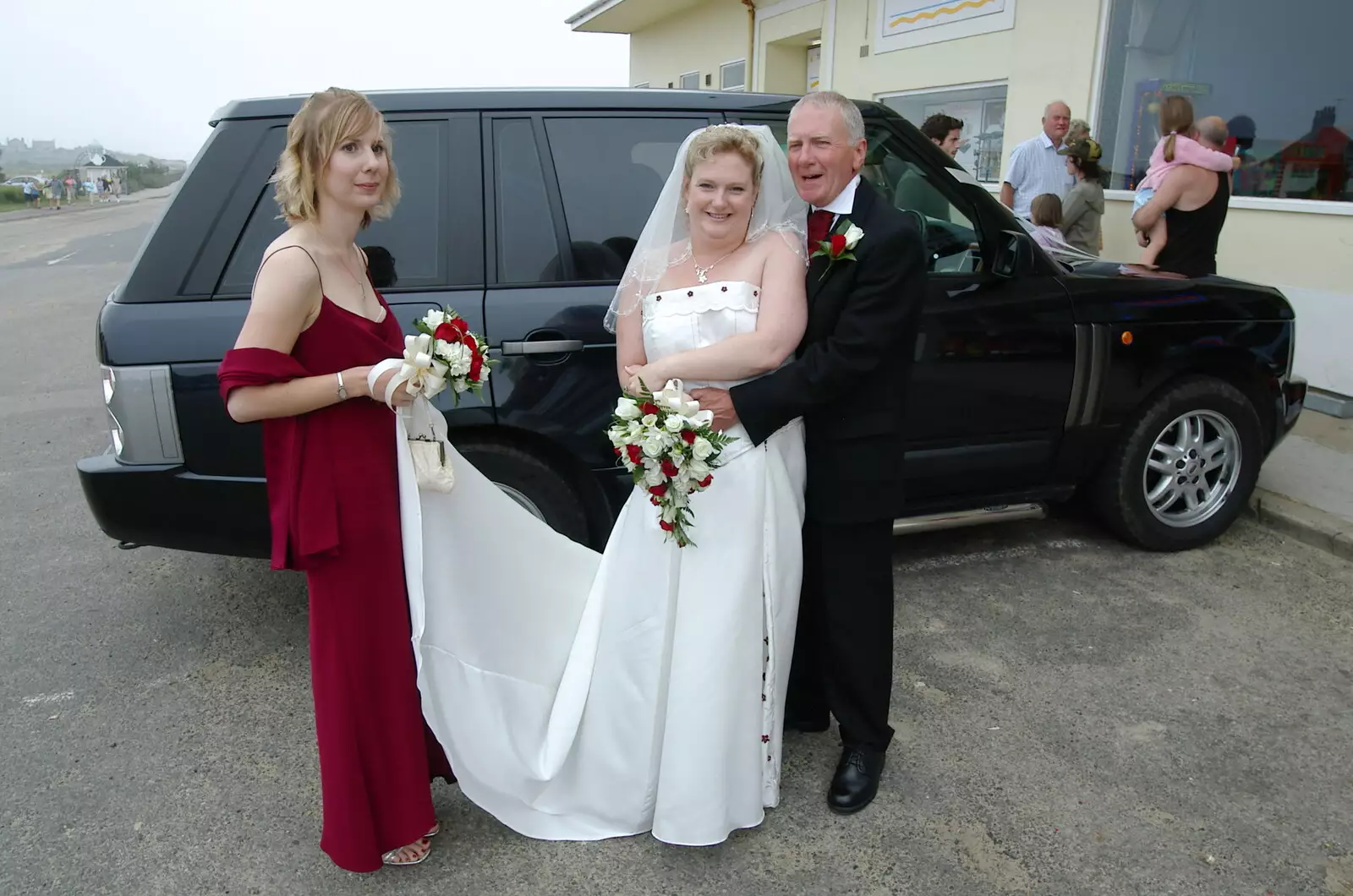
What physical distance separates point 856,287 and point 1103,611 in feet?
7.45

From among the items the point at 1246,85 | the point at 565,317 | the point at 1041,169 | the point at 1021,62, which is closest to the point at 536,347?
the point at 565,317

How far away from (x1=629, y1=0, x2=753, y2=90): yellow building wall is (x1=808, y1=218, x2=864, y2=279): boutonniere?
1335 cm

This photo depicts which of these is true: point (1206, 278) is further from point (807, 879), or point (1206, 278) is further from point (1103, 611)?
point (807, 879)

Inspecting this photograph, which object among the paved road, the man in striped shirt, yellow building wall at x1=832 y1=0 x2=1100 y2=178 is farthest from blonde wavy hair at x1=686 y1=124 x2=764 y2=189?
yellow building wall at x1=832 y1=0 x2=1100 y2=178

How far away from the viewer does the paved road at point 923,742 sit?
99.7 inches

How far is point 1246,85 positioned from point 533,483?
23.6ft

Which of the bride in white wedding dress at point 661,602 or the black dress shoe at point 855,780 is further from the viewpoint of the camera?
the black dress shoe at point 855,780

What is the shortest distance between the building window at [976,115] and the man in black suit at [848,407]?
26.0ft

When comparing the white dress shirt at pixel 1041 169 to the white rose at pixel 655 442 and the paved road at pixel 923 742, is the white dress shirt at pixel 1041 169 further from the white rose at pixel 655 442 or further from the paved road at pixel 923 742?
the white rose at pixel 655 442

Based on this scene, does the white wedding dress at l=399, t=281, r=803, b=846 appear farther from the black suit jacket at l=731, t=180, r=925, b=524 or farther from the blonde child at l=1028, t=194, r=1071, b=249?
the blonde child at l=1028, t=194, r=1071, b=249

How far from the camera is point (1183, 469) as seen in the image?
14.6 feet

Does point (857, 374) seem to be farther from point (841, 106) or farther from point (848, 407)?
point (841, 106)

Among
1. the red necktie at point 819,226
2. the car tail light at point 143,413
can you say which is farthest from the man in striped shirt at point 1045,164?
the car tail light at point 143,413

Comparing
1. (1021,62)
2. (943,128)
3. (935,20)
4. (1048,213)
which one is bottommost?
(1048,213)
